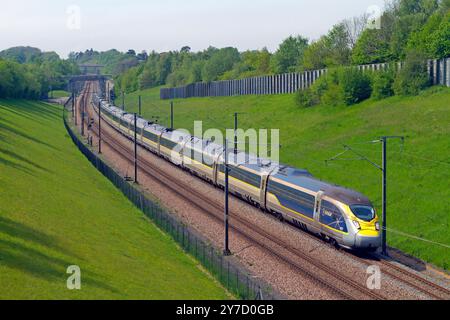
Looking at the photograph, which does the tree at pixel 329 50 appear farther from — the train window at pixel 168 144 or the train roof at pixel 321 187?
the train roof at pixel 321 187

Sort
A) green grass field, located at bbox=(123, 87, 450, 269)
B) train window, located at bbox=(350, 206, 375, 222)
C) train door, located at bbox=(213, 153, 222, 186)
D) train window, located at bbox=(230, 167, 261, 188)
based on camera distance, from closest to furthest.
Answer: train window, located at bbox=(350, 206, 375, 222)
green grass field, located at bbox=(123, 87, 450, 269)
train window, located at bbox=(230, 167, 261, 188)
train door, located at bbox=(213, 153, 222, 186)

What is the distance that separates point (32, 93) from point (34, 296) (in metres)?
145

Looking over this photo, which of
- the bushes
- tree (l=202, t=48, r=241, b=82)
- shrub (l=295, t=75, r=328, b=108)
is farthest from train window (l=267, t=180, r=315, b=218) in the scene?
tree (l=202, t=48, r=241, b=82)

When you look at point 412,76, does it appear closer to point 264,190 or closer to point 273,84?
point 264,190

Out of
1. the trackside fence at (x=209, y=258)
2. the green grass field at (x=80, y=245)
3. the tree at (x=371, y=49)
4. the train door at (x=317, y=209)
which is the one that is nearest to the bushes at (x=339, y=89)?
the tree at (x=371, y=49)

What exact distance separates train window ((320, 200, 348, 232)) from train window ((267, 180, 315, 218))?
4.16ft

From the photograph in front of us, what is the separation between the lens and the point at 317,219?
127 feet

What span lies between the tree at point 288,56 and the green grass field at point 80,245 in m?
78.5

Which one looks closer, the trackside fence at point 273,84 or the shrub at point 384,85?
the trackside fence at point 273,84

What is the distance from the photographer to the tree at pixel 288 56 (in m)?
130

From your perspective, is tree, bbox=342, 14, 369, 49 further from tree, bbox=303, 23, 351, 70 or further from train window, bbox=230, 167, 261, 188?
train window, bbox=230, 167, 261, 188

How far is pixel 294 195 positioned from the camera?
41500 mm

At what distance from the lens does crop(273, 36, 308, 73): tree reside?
130125 millimetres

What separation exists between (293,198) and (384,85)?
42.1 metres
